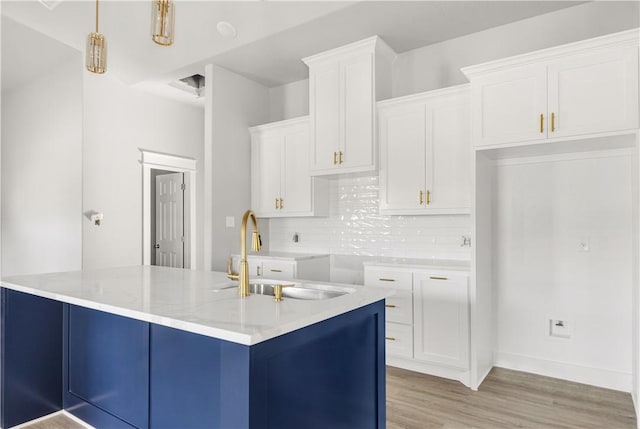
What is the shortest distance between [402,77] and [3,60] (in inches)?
198

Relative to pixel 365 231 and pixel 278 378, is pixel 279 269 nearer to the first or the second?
pixel 365 231

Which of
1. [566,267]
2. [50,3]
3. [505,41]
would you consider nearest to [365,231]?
[566,267]

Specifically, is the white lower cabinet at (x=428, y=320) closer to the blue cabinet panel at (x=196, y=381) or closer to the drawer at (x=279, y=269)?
the drawer at (x=279, y=269)

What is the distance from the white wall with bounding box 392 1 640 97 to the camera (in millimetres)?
3129

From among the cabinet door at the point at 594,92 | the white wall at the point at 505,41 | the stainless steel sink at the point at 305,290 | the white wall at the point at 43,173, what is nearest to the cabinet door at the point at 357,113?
the white wall at the point at 505,41

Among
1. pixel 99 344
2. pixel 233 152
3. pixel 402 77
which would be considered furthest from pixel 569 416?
pixel 233 152

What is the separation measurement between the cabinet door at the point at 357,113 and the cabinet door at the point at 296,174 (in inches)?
22.6

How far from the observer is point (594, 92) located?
2643mm

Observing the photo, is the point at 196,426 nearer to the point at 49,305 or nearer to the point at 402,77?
the point at 49,305

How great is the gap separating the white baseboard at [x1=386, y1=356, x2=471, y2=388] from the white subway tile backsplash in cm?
96

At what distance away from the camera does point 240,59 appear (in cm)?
428

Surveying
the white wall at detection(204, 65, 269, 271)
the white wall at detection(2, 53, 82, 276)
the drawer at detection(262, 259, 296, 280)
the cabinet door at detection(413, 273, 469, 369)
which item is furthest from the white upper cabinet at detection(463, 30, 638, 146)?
the white wall at detection(2, 53, 82, 276)

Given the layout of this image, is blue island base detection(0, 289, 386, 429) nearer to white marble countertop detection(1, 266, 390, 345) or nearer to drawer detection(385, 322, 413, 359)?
white marble countertop detection(1, 266, 390, 345)

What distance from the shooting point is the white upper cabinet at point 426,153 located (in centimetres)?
336
